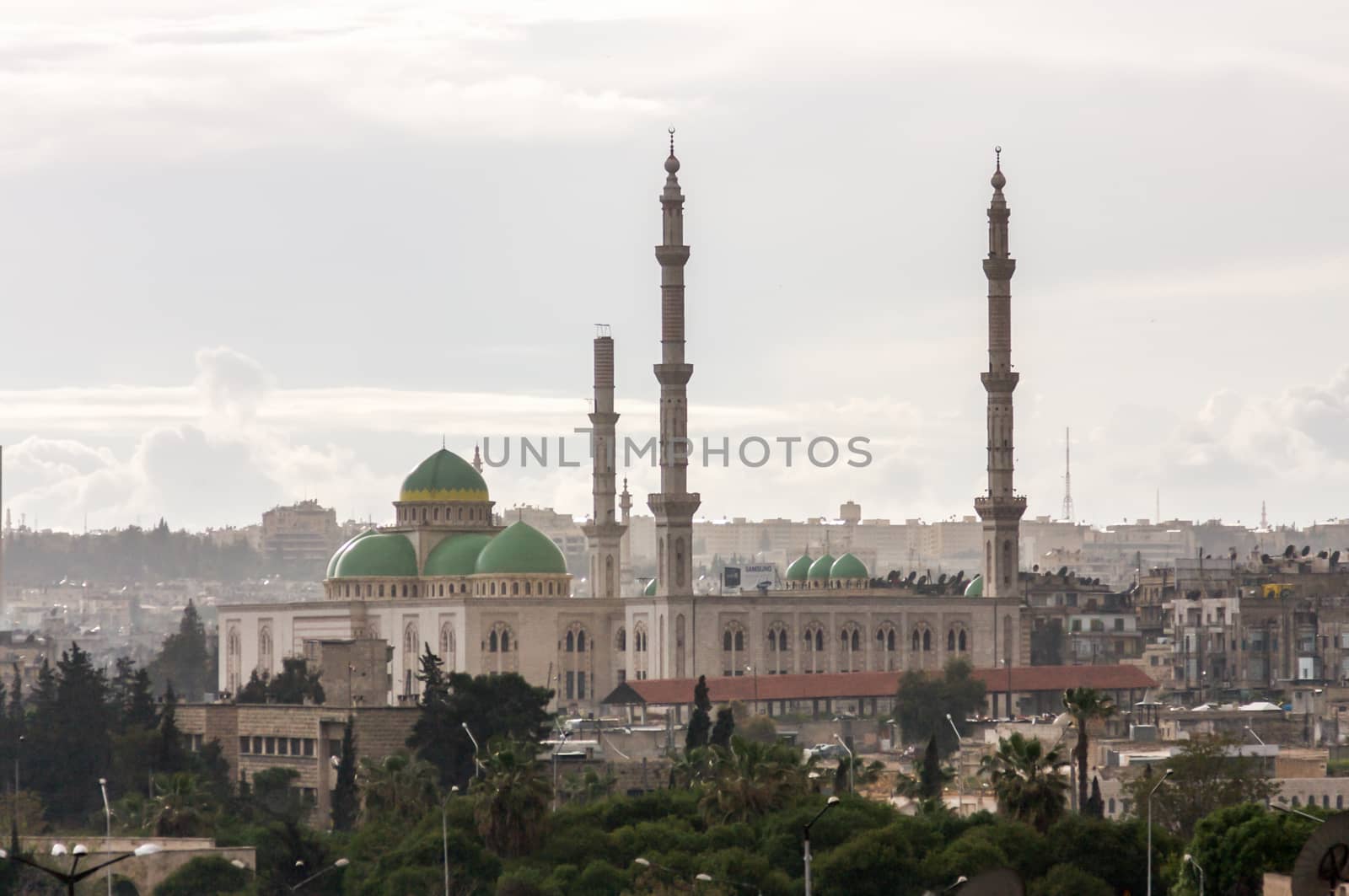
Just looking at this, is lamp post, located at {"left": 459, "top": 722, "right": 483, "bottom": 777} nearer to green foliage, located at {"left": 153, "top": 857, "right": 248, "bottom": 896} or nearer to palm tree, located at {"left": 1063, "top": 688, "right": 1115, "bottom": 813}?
green foliage, located at {"left": 153, "top": 857, "right": 248, "bottom": 896}

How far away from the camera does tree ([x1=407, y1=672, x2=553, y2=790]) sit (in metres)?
87.0

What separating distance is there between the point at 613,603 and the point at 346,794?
36.7 meters

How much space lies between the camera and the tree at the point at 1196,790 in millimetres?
72062

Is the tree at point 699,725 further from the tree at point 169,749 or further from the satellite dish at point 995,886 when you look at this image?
the satellite dish at point 995,886

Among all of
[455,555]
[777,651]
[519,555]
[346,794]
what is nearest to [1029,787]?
[346,794]

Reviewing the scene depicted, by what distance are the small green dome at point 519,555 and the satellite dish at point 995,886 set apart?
77.3 meters

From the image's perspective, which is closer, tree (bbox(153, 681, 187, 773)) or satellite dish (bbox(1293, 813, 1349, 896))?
satellite dish (bbox(1293, 813, 1349, 896))

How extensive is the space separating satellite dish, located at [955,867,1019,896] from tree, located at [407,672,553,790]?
152 ft

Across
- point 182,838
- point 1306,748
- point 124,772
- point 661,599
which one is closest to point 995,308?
point 661,599

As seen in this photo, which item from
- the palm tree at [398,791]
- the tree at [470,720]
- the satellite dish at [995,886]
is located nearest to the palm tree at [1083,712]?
the palm tree at [398,791]

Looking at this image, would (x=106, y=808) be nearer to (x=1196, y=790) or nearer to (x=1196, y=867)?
(x=1196, y=790)

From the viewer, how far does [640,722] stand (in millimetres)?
106688

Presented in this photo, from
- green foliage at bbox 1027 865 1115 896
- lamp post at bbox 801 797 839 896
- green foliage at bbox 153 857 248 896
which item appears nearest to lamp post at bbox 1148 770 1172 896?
green foliage at bbox 1027 865 1115 896

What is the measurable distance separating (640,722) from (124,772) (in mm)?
22148
